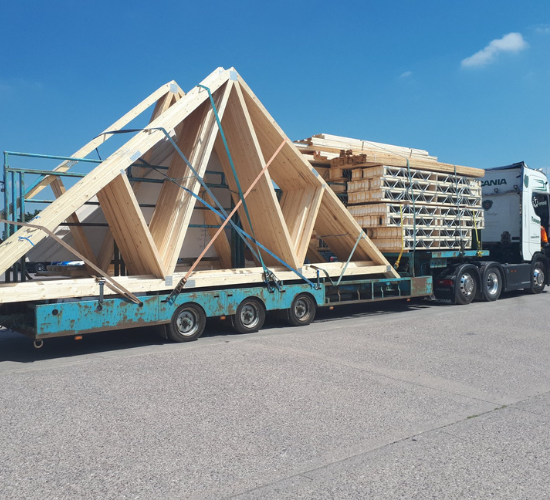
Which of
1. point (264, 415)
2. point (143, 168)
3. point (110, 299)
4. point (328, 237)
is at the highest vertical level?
point (143, 168)

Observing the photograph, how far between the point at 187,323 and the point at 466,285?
858cm

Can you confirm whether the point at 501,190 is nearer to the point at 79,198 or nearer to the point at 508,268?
the point at 508,268

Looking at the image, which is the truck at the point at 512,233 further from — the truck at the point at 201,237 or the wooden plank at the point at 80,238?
the wooden plank at the point at 80,238

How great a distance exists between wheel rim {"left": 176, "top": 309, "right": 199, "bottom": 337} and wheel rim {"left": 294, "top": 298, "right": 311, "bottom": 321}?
255cm

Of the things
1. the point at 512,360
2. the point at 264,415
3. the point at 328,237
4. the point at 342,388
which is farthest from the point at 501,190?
the point at 264,415

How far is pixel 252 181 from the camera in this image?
1161 cm

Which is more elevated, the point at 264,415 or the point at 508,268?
the point at 508,268

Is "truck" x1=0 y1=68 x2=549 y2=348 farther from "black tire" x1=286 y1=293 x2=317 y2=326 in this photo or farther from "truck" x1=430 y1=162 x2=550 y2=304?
"truck" x1=430 y1=162 x2=550 y2=304

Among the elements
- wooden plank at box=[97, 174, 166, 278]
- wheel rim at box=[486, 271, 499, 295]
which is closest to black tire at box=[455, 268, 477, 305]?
wheel rim at box=[486, 271, 499, 295]

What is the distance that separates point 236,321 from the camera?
10.7 metres

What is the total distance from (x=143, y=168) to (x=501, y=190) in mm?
10863

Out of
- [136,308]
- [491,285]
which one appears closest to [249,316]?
[136,308]

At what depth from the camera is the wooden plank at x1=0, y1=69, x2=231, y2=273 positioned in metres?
7.98

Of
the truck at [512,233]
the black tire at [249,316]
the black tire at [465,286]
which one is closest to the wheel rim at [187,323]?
the black tire at [249,316]
